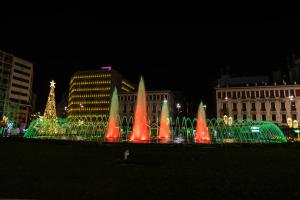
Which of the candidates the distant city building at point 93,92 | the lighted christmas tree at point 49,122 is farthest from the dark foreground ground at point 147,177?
the distant city building at point 93,92

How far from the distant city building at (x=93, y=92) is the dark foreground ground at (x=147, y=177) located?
109146 mm

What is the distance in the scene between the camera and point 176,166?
1301cm

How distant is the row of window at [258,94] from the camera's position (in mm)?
85500

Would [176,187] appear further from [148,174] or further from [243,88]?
[243,88]

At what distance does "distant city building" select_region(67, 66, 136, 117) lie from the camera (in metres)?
125

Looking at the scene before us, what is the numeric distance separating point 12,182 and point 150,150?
1019 centimetres

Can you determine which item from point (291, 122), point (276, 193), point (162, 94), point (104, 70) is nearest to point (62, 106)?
point (104, 70)

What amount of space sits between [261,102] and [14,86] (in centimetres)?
9359

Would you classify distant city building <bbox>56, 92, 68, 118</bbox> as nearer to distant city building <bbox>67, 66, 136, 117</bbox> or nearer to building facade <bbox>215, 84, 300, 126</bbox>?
A: distant city building <bbox>67, 66, 136, 117</bbox>

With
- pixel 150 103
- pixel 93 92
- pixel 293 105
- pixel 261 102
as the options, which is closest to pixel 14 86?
pixel 93 92

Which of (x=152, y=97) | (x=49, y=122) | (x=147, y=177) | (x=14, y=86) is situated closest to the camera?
(x=147, y=177)

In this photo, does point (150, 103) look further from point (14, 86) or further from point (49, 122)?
point (49, 122)

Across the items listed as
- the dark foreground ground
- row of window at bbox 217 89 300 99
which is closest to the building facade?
row of window at bbox 217 89 300 99

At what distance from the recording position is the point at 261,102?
8788 cm
